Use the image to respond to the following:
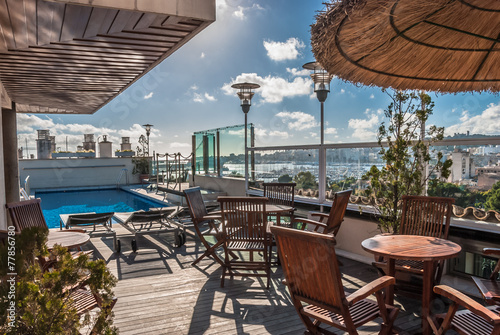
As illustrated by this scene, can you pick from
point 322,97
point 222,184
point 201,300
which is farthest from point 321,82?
point 222,184

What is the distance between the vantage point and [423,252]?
2.93m

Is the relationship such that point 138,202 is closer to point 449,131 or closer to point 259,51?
point 259,51

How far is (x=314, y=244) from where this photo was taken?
231cm

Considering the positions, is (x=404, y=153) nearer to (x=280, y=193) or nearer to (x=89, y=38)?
(x=280, y=193)

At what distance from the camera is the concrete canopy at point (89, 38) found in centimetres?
294

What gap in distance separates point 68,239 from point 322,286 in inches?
110

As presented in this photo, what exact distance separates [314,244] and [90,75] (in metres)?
4.71

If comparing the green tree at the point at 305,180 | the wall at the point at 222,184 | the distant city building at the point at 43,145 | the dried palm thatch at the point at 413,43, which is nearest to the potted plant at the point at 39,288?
the dried palm thatch at the point at 413,43

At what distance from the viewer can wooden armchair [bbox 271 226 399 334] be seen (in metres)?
2.27

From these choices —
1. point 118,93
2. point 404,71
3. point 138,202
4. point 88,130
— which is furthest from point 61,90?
point 88,130

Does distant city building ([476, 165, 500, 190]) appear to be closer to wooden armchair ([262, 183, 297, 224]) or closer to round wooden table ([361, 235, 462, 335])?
round wooden table ([361, 235, 462, 335])

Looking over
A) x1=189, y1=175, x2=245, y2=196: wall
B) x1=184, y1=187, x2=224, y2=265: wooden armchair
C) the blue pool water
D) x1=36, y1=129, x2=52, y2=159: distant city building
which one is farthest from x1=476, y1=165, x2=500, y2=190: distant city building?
x1=36, y1=129, x2=52, y2=159: distant city building

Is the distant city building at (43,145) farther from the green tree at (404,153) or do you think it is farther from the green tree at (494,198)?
the green tree at (494,198)

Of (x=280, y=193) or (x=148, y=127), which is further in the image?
(x=148, y=127)
